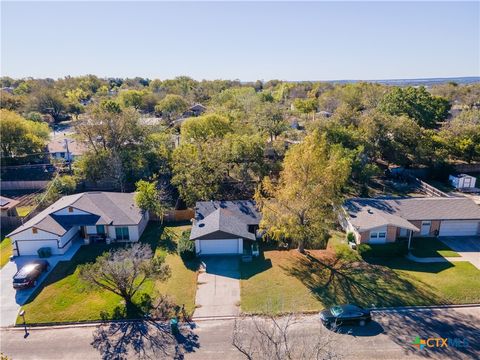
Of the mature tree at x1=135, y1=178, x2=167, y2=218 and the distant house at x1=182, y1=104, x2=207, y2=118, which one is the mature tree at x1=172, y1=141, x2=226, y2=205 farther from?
the distant house at x1=182, y1=104, x2=207, y2=118

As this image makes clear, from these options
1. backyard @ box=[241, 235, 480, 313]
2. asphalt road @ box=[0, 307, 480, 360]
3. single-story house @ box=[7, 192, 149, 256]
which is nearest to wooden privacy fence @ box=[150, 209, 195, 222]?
single-story house @ box=[7, 192, 149, 256]

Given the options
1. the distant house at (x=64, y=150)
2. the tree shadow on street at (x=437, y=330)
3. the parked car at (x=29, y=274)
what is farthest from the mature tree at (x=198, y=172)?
the distant house at (x=64, y=150)

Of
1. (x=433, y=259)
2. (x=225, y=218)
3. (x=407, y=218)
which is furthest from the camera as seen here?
(x=407, y=218)

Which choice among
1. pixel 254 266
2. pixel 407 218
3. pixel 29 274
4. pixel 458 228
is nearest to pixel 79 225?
pixel 29 274

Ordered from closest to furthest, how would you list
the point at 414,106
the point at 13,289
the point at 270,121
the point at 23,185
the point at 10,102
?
the point at 13,289, the point at 23,185, the point at 270,121, the point at 414,106, the point at 10,102

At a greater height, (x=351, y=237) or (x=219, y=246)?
(x=351, y=237)

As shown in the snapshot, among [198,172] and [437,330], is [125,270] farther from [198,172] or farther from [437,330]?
[437,330]
